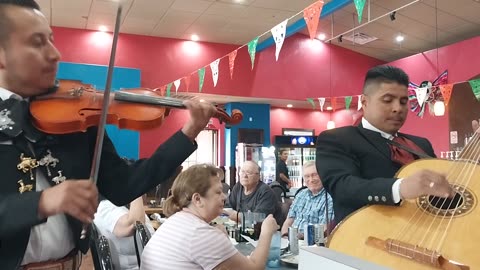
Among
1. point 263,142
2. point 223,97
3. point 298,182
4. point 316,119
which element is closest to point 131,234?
point 223,97

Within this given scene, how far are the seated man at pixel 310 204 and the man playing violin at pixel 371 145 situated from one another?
1.74m

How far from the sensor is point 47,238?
1012mm

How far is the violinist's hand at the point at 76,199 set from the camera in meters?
0.82

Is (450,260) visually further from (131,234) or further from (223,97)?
(223,97)

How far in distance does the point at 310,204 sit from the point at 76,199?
3010 mm

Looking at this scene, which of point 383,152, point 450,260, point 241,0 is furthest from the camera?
point 241,0

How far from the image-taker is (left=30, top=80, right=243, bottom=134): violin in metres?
1.09

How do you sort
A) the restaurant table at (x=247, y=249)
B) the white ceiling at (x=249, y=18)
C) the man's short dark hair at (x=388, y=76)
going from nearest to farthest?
the man's short dark hair at (x=388, y=76) < the restaurant table at (x=247, y=249) < the white ceiling at (x=249, y=18)

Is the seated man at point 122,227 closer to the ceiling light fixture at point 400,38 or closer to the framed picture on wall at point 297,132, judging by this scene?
the ceiling light fixture at point 400,38

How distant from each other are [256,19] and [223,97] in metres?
2.18

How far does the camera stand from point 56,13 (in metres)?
7.45

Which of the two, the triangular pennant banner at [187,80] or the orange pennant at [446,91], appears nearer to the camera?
the orange pennant at [446,91]

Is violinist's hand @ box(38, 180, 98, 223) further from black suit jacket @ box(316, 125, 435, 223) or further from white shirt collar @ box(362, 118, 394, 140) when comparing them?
white shirt collar @ box(362, 118, 394, 140)

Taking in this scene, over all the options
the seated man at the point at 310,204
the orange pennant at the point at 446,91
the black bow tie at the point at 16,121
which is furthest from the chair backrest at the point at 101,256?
the orange pennant at the point at 446,91
